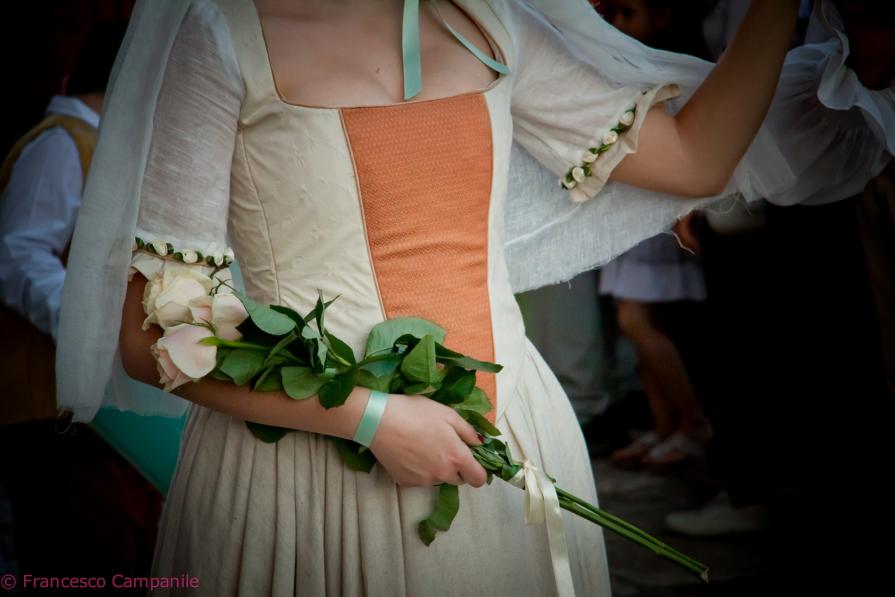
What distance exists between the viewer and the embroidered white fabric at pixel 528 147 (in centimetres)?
117

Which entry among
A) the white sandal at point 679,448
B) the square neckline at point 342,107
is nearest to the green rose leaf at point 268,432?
the square neckline at point 342,107

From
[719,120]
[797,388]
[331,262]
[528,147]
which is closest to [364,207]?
[331,262]

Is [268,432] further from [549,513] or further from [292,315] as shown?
[549,513]

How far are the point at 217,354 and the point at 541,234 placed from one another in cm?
66

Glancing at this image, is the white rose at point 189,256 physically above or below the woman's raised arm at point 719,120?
below

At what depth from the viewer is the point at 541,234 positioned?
159 cm

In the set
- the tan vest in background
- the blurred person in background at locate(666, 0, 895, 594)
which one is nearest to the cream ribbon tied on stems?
the blurred person in background at locate(666, 0, 895, 594)

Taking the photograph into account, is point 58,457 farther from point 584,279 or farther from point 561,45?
point 584,279

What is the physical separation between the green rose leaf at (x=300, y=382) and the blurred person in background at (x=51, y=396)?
1.50m

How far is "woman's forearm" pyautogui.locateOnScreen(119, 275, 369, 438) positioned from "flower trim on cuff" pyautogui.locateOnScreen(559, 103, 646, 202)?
1.84 ft

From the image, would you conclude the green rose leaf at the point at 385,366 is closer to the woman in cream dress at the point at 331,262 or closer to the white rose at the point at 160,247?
the woman in cream dress at the point at 331,262

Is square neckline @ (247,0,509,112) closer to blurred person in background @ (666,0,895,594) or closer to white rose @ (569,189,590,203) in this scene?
white rose @ (569,189,590,203)

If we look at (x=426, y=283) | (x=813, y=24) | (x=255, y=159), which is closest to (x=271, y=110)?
(x=255, y=159)

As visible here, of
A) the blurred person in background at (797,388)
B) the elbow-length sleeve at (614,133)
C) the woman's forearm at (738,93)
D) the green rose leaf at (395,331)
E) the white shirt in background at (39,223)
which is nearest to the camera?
the green rose leaf at (395,331)
